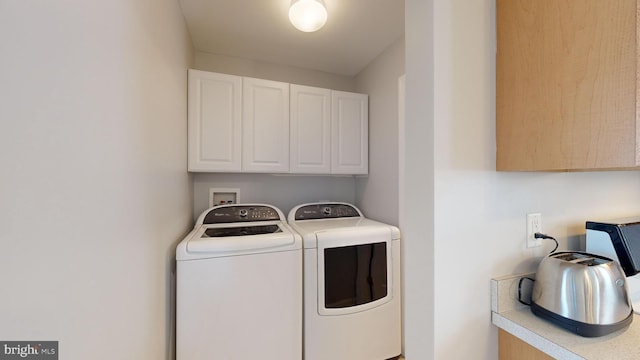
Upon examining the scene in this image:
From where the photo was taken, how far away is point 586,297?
0.71 metres

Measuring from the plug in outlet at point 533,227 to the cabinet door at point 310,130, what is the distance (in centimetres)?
160

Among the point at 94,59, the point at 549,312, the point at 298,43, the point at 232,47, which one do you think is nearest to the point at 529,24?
the point at 549,312

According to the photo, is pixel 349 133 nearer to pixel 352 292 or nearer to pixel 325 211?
pixel 325 211

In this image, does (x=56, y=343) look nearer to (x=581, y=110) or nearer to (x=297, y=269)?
(x=297, y=269)

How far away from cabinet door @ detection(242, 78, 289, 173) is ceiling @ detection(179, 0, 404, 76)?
38 centimetres

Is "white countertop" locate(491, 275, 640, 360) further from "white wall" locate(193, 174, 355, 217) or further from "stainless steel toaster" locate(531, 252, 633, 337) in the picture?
"white wall" locate(193, 174, 355, 217)

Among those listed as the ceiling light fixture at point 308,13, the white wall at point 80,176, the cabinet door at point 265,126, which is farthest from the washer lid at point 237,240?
the ceiling light fixture at point 308,13


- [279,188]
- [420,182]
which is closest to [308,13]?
[420,182]

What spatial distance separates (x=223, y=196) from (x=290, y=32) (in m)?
1.60

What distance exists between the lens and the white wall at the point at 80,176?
1.57 ft

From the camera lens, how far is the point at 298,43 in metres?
2.12

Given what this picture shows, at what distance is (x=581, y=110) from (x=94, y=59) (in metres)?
1.41

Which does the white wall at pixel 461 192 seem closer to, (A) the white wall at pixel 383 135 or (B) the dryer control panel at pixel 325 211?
(A) the white wall at pixel 383 135

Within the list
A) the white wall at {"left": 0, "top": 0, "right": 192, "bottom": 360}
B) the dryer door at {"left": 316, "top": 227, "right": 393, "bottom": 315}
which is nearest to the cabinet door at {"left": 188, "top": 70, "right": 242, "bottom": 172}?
the white wall at {"left": 0, "top": 0, "right": 192, "bottom": 360}
